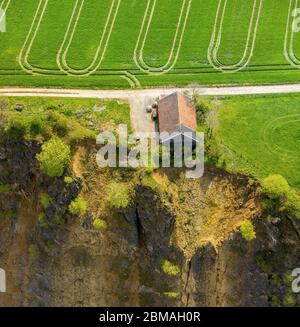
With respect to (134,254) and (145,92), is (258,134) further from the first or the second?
(134,254)

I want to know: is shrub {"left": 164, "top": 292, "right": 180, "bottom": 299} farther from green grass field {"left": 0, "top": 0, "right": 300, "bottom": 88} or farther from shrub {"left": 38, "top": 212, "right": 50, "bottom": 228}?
green grass field {"left": 0, "top": 0, "right": 300, "bottom": 88}

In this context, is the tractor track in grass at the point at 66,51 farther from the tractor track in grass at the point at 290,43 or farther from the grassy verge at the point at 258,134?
the tractor track in grass at the point at 290,43

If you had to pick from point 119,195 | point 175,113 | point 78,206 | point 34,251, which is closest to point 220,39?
point 175,113

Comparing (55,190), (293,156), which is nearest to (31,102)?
(55,190)

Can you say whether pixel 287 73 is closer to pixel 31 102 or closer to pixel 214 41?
pixel 214 41

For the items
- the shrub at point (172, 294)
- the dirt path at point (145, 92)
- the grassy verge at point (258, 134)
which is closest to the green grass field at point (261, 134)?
the grassy verge at point (258, 134)

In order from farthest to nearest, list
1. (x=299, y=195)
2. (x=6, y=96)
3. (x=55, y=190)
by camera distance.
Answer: (x=6, y=96), (x=55, y=190), (x=299, y=195)
